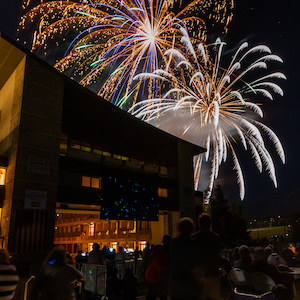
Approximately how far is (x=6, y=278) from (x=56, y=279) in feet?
2.91

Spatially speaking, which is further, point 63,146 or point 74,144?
point 74,144

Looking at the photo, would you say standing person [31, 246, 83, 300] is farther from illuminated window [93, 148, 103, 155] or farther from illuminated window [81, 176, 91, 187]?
illuminated window [93, 148, 103, 155]

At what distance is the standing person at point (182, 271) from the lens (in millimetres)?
3889

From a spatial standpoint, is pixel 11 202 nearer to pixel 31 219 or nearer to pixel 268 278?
pixel 31 219

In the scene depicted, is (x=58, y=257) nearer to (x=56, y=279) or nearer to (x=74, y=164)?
(x=56, y=279)

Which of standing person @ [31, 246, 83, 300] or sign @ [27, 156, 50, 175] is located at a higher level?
sign @ [27, 156, 50, 175]

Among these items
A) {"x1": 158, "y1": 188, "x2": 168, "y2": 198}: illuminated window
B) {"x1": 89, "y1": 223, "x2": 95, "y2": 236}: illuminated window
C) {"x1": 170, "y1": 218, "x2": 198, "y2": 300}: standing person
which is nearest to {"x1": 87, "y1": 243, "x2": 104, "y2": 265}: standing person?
{"x1": 170, "y1": 218, "x2": 198, "y2": 300}: standing person

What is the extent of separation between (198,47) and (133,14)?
18.4ft

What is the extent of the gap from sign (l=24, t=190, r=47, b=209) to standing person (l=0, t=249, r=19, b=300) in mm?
14339

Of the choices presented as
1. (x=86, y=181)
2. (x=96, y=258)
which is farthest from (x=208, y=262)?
(x=86, y=181)

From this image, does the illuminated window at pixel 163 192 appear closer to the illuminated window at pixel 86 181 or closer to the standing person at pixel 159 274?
the illuminated window at pixel 86 181

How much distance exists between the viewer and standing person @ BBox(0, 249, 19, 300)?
15.7 ft

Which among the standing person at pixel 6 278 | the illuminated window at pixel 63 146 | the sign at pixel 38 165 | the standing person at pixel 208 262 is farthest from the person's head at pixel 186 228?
the illuminated window at pixel 63 146

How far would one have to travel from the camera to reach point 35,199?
18.8m
